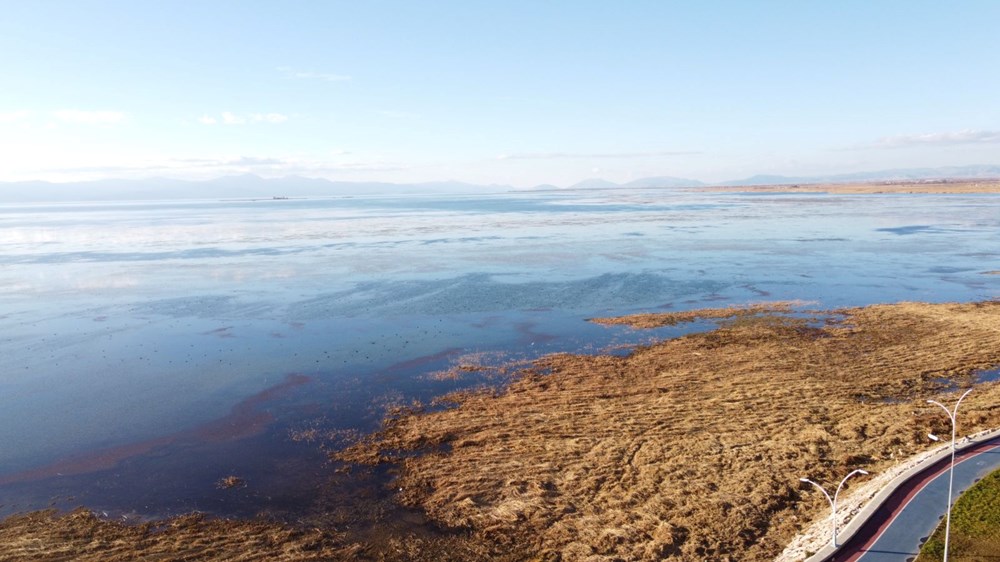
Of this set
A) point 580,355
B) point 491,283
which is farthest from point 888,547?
point 491,283

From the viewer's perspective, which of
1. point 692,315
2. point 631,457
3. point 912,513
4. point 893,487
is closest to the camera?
point 912,513

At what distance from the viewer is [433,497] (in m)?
19.1

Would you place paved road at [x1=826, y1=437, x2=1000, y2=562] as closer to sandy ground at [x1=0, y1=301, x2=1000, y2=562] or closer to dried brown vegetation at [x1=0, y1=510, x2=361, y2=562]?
sandy ground at [x1=0, y1=301, x2=1000, y2=562]

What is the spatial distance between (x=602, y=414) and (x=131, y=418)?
20946 millimetres

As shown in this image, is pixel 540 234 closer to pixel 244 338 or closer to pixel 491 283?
pixel 491 283

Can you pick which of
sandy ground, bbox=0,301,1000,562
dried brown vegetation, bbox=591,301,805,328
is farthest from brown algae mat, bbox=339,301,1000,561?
dried brown vegetation, bbox=591,301,805,328

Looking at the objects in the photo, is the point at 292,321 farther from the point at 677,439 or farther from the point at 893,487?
the point at 893,487

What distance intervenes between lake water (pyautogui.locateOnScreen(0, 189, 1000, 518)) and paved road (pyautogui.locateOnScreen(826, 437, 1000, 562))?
645 inches

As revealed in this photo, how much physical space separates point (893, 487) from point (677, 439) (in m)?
6.85

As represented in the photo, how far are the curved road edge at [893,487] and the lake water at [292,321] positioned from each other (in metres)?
15.5

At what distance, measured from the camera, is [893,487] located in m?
17.2

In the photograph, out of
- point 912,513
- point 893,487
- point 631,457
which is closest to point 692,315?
point 631,457

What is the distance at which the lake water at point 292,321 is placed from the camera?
22328 mm

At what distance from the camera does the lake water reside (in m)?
22.3
